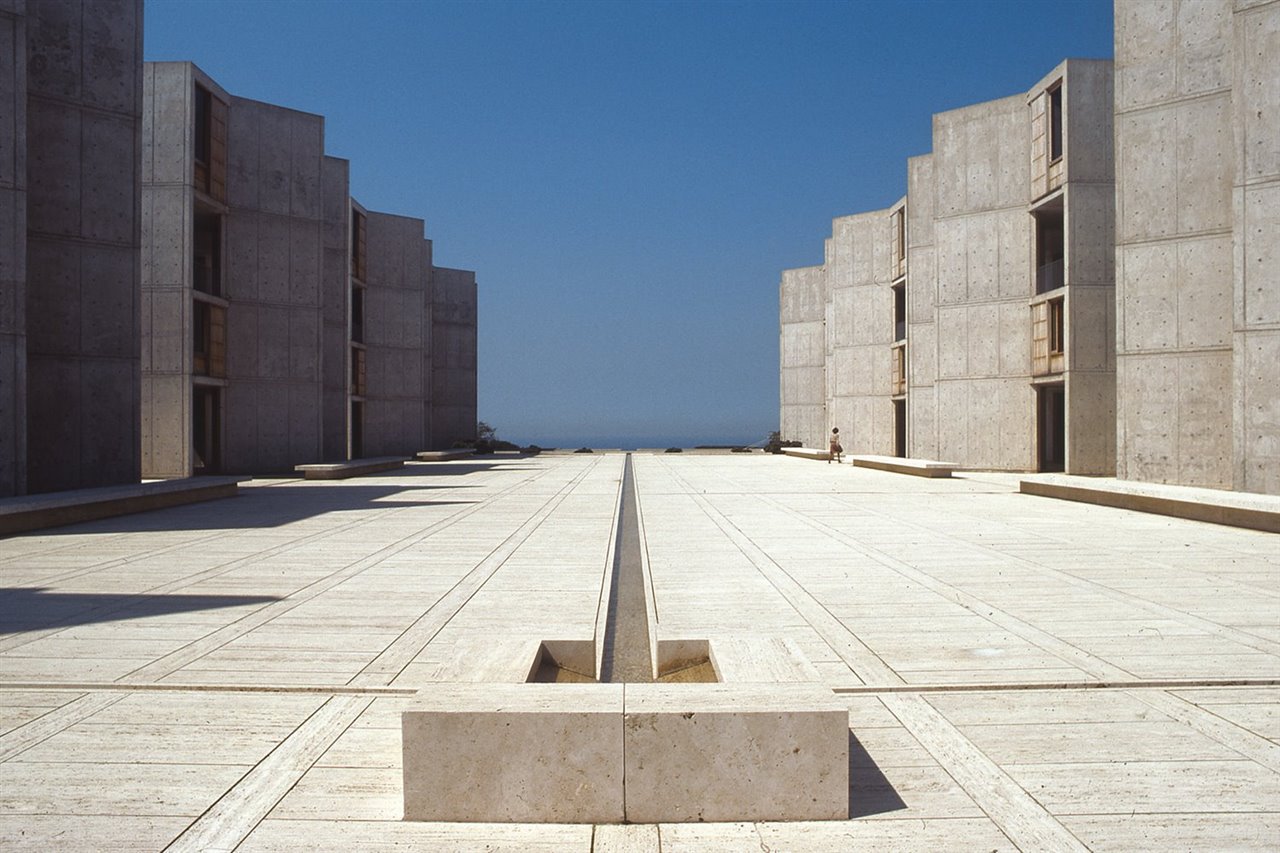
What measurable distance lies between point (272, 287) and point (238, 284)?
0.99m

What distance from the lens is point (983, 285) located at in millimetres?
30172

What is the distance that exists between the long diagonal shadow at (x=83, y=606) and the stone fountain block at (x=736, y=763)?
5590mm

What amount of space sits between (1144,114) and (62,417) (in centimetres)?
2382

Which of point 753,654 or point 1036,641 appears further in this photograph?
point 1036,641

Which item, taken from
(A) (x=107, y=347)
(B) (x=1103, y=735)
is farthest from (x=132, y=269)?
(B) (x=1103, y=735)

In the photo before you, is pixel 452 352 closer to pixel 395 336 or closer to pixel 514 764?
pixel 395 336

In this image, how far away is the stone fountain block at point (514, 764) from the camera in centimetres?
363

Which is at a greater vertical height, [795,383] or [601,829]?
[795,383]

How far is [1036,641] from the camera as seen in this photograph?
661 centimetres

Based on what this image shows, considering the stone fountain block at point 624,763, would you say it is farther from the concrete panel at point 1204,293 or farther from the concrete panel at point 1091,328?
the concrete panel at point 1091,328

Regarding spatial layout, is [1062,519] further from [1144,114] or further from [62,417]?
[62,417]

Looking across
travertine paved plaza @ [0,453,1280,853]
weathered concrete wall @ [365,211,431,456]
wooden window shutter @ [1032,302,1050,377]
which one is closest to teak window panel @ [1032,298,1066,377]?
wooden window shutter @ [1032,302,1050,377]

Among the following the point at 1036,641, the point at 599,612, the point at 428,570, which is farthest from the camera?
the point at 428,570

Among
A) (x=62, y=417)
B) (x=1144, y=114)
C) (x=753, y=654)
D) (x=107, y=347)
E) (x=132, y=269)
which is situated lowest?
(x=753, y=654)
